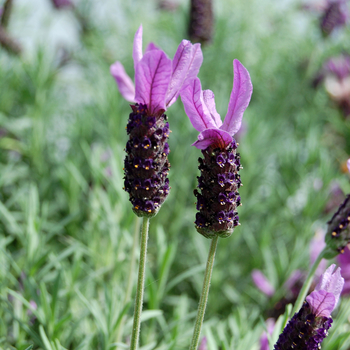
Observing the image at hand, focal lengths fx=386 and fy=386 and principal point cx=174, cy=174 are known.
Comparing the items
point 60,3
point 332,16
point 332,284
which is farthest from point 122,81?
point 332,16

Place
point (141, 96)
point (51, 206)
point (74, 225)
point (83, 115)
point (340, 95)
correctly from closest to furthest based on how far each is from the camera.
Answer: point (141, 96) < point (74, 225) < point (51, 206) < point (83, 115) < point (340, 95)

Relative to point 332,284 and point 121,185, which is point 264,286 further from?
point 332,284

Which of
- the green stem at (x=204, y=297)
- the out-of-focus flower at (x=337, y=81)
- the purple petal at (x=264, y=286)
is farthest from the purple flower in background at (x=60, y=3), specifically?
the green stem at (x=204, y=297)

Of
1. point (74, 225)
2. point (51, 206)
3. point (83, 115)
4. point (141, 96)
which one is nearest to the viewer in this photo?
point (141, 96)

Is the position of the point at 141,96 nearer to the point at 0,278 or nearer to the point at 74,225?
the point at 0,278

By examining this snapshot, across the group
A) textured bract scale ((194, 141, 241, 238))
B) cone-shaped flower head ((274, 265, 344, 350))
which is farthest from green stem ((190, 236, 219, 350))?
cone-shaped flower head ((274, 265, 344, 350))

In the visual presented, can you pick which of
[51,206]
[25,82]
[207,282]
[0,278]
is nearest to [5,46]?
[25,82]

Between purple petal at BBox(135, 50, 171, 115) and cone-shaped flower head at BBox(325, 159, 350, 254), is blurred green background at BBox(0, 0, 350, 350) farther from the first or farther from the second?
purple petal at BBox(135, 50, 171, 115)

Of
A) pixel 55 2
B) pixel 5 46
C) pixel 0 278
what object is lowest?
pixel 0 278
